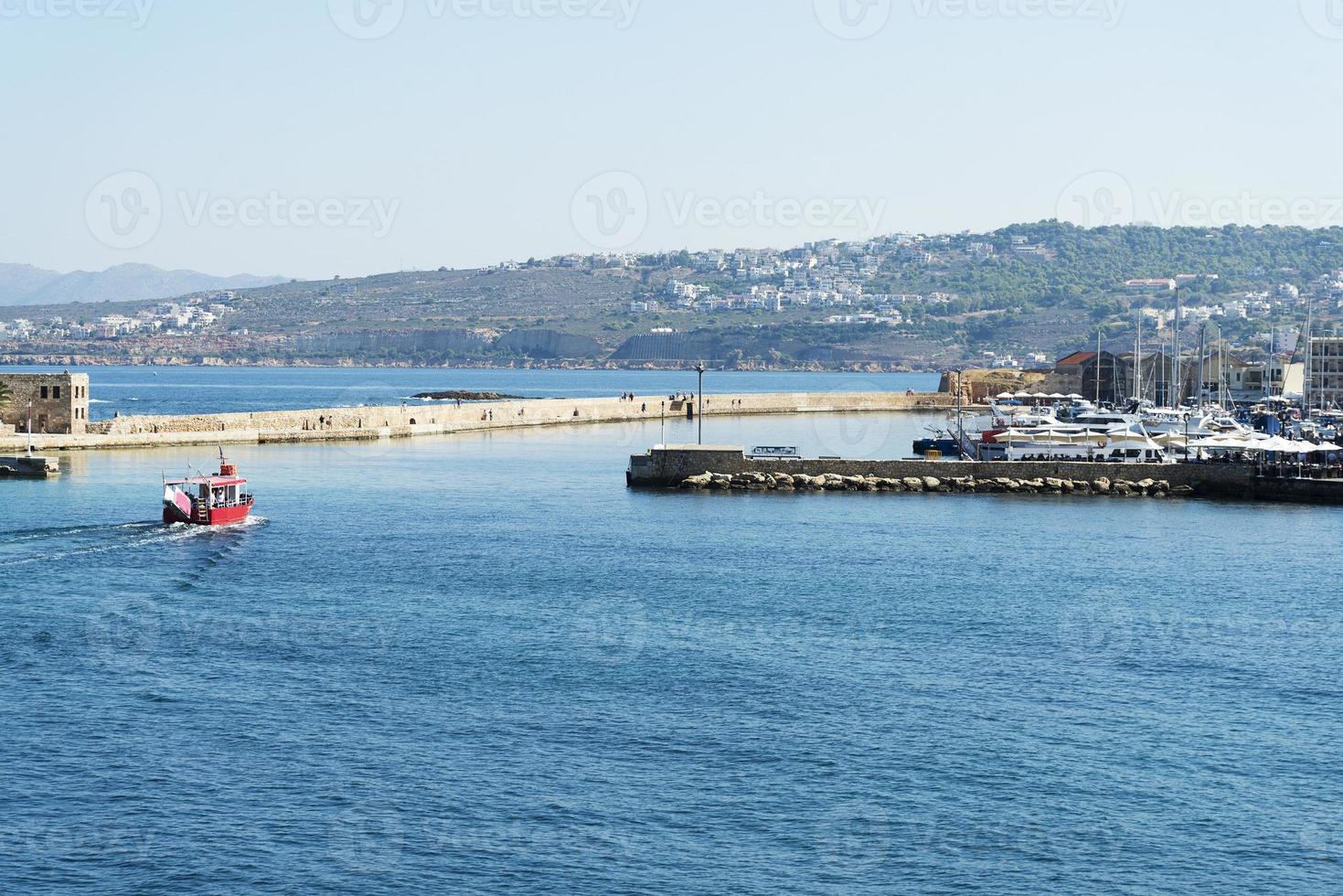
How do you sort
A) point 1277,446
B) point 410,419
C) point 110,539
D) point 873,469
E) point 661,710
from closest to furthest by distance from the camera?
point 661,710 < point 110,539 < point 1277,446 < point 873,469 < point 410,419

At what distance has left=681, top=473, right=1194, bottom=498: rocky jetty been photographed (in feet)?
199

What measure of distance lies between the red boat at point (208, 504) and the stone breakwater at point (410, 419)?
2323 centimetres

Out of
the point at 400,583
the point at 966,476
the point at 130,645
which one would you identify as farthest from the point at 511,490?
the point at 130,645

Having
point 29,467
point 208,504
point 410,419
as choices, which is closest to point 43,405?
point 29,467

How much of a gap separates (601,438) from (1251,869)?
73.4 meters

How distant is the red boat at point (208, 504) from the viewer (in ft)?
153

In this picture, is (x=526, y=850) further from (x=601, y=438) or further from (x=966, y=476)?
(x=601, y=438)

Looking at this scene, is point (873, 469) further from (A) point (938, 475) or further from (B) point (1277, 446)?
(B) point (1277, 446)

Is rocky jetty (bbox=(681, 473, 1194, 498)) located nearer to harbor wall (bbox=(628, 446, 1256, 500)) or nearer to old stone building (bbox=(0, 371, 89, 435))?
harbor wall (bbox=(628, 446, 1256, 500))

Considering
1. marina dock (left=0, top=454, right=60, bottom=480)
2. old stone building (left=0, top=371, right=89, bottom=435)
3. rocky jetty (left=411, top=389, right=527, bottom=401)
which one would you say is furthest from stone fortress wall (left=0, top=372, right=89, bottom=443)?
rocky jetty (left=411, top=389, right=527, bottom=401)

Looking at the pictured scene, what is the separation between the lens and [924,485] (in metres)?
61.1

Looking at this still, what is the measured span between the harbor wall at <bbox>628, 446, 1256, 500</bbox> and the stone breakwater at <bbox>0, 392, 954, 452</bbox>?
83.4 ft

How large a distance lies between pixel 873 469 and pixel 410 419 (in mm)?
38263

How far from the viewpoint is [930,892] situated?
1906 cm
